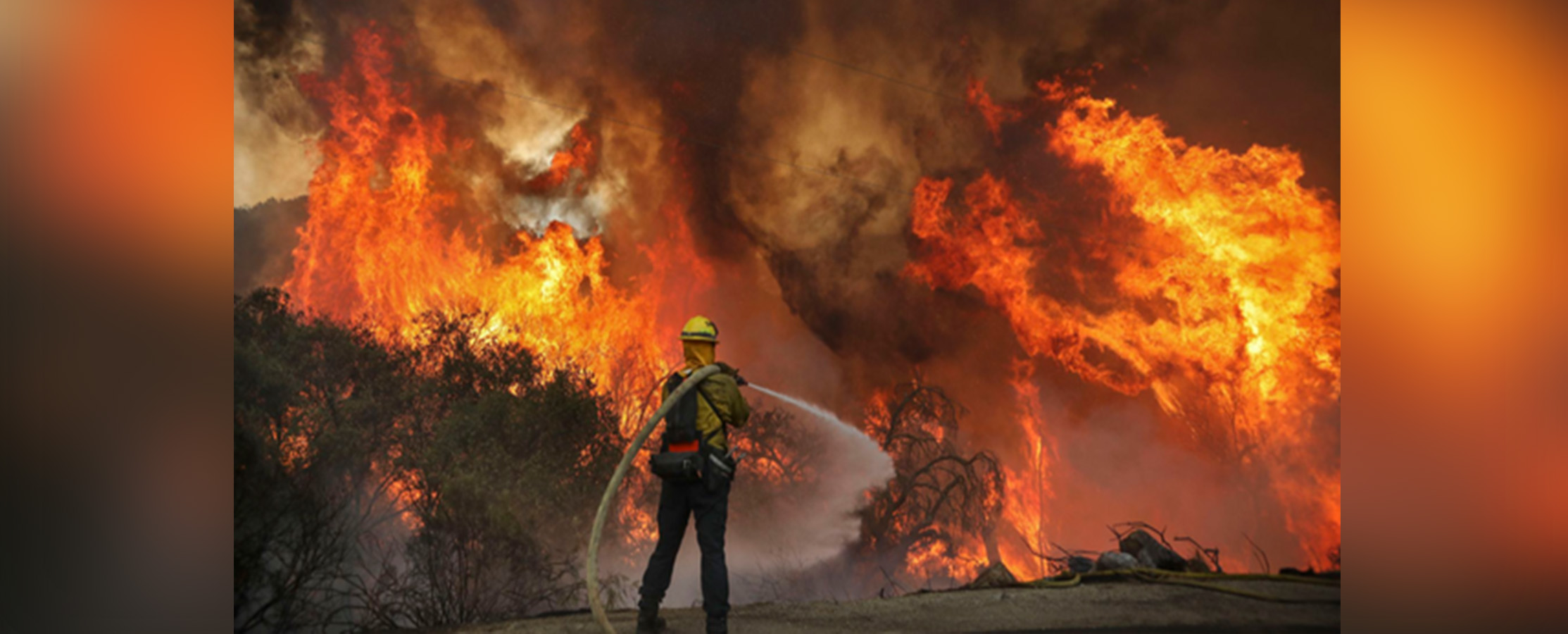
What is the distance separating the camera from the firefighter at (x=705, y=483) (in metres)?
7.59

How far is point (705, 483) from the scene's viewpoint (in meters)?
7.59

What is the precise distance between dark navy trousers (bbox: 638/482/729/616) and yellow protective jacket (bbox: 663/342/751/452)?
0.35 meters

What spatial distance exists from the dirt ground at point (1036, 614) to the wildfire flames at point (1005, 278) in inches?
44.6

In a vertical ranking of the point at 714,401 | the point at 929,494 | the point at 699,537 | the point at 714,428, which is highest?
the point at 714,401

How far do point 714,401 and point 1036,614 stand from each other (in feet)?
10.8

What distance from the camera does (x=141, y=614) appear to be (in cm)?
773

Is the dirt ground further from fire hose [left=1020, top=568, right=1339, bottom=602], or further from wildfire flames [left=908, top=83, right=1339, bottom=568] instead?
wildfire flames [left=908, top=83, right=1339, bottom=568]

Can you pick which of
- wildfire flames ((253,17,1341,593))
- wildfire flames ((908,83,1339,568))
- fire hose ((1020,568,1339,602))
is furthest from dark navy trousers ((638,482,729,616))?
wildfire flames ((908,83,1339,568))

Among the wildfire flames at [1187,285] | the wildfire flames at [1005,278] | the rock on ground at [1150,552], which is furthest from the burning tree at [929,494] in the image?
the rock on ground at [1150,552]

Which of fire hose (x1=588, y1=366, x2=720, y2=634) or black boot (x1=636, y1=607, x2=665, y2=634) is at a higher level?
fire hose (x1=588, y1=366, x2=720, y2=634)

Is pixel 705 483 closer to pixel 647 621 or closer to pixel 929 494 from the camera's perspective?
pixel 647 621

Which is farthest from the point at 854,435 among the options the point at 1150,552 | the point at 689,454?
the point at 689,454

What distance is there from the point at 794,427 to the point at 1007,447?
2.06 metres

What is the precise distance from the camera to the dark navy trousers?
7.59m
